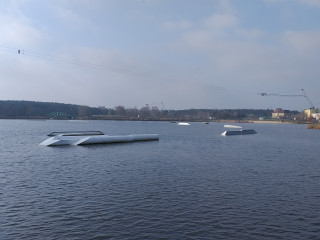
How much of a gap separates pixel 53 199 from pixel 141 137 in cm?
5208

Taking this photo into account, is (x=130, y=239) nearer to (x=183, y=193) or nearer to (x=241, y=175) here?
A: (x=183, y=193)

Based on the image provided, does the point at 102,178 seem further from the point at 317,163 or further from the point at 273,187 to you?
the point at 317,163

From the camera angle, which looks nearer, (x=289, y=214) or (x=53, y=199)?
(x=289, y=214)

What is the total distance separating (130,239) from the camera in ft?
42.8

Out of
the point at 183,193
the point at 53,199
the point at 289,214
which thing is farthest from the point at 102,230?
the point at 289,214

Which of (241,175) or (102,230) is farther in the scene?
(241,175)

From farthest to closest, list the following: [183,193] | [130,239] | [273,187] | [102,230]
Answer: [273,187]
[183,193]
[102,230]
[130,239]

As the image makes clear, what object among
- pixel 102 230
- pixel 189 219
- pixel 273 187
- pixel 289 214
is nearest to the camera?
pixel 102 230

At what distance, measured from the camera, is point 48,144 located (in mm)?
52250

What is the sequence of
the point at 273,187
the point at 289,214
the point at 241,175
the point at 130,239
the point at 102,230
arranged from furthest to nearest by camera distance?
the point at 241,175 → the point at 273,187 → the point at 289,214 → the point at 102,230 → the point at 130,239

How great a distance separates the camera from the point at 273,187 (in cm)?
2347

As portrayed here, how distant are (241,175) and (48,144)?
118 feet

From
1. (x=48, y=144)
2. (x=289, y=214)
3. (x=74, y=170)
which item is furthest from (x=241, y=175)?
(x=48, y=144)

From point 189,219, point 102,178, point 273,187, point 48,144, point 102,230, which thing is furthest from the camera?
point 48,144
